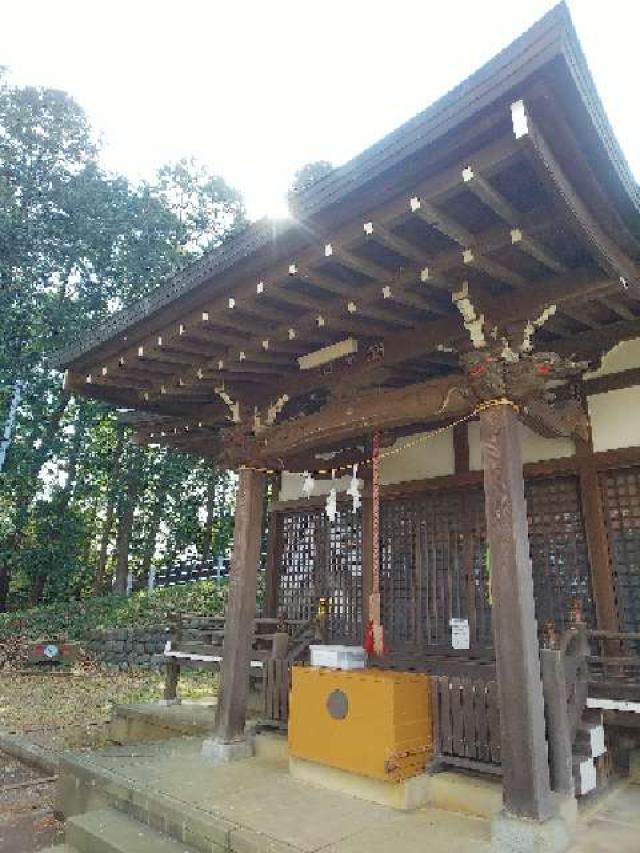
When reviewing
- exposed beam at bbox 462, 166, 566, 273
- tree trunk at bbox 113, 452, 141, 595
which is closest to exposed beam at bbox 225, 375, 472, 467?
exposed beam at bbox 462, 166, 566, 273

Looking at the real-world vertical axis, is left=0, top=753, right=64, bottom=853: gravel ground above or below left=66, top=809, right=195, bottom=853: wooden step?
below

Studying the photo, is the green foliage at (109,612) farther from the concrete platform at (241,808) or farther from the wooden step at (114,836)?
the wooden step at (114,836)

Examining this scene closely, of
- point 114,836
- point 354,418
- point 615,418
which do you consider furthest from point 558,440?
point 114,836

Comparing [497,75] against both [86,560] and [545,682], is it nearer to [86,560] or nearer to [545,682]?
[545,682]

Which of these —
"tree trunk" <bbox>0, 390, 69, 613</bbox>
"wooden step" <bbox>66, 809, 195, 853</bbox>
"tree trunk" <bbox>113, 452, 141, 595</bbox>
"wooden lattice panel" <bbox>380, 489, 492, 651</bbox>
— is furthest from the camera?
"tree trunk" <bbox>113, 452, 141, 595</bbox>

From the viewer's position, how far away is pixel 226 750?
5.90 meters

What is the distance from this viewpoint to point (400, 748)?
4512 mm

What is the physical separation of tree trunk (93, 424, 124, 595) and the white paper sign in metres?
17.2

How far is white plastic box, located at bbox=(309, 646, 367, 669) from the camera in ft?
17.7

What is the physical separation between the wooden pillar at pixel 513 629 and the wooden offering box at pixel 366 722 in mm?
898

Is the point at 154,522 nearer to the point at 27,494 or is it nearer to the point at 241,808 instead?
the point at 27,494

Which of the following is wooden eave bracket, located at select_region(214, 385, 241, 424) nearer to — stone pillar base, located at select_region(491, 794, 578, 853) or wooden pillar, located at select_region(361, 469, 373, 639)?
wooden pillar, located at select_region(361, 469, 373, 639)

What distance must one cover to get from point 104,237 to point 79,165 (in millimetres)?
2947

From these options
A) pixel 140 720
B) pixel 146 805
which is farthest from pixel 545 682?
pixel 140 720
